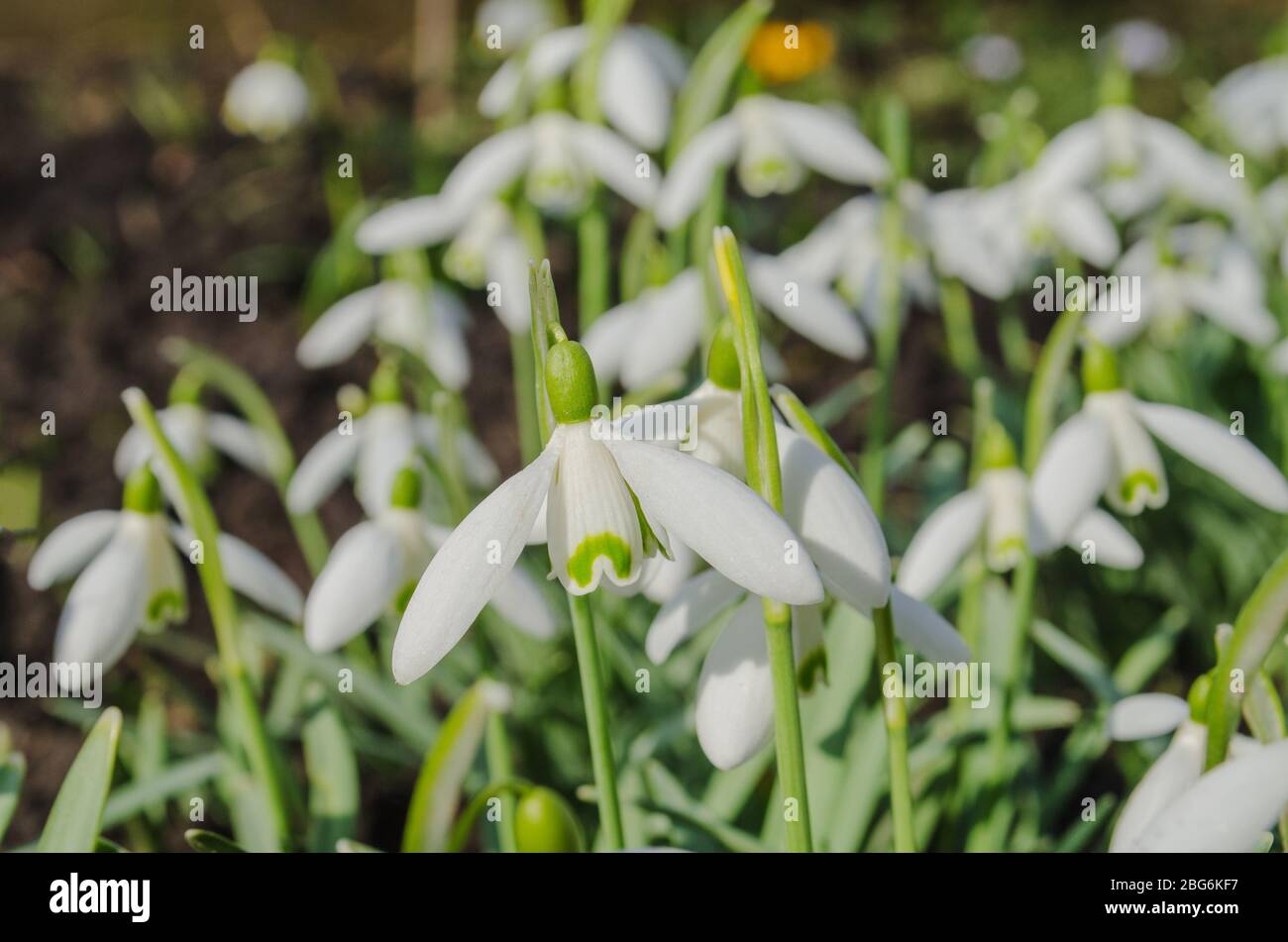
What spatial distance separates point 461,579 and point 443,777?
1.21 feet

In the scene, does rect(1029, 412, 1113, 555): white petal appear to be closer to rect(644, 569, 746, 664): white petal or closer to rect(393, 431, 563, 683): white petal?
rect(644, 569, 746, 664): white petal

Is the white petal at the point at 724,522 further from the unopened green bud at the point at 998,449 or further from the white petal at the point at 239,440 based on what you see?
the white petal at the point at 239,440

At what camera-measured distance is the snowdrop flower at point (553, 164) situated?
1737 millimetres

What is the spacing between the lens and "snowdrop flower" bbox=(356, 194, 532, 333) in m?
1.83

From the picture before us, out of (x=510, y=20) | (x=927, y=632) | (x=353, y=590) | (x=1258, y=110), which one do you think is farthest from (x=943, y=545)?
(x=510, y=20)

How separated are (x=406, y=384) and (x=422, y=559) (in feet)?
5.09

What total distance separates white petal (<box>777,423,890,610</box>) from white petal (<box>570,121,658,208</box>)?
3.24 feet

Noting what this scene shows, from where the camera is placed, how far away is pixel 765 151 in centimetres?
166

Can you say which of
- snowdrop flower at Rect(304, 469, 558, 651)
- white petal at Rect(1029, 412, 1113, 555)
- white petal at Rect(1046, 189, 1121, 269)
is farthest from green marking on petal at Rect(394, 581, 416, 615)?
white petal at Rect(1046, 189, 1121, 269)

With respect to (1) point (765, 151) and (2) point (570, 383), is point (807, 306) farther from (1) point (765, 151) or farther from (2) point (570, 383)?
(2) point (570, 383)

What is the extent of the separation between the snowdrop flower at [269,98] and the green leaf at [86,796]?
1.83 meters

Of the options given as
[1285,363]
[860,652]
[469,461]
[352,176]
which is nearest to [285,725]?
[469,461]

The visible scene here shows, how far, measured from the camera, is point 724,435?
93cm

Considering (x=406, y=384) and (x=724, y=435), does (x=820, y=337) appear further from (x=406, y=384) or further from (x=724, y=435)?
(x=406, y=384)
